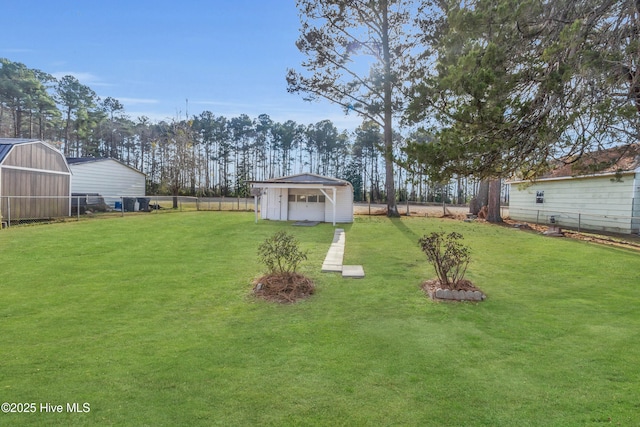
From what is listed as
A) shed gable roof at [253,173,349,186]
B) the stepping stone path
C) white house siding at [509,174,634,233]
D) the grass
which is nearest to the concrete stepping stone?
the stepping stone path

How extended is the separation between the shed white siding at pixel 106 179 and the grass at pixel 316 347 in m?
15.8

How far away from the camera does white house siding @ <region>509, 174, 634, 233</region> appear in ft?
44.8

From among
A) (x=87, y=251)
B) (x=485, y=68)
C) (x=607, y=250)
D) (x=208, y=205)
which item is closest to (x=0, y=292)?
(x=87, y=251)

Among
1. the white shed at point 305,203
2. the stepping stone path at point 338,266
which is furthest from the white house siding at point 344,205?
the stepping stone path at point 338,266

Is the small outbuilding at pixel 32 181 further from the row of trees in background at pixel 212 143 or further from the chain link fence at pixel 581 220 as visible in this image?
the chain link fence at pixel 581 220

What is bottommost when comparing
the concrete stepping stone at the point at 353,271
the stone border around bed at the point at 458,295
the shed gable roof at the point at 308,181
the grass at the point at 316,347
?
the grass at the point at 316,347

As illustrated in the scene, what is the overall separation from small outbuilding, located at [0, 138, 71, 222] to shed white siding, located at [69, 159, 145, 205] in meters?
3.31

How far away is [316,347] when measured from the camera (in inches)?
152

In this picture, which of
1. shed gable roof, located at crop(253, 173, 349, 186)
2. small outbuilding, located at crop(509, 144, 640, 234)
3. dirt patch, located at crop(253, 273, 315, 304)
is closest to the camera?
dirt patch, located at crop(253, 273, 315, 304)

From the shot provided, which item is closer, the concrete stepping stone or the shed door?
the concrete stepping stone

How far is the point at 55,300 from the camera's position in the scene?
523 centimetres

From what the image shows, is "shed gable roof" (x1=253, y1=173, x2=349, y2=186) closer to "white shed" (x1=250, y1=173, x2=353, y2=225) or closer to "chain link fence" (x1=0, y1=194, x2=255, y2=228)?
"white shed" (x1=250, y1=173, x2=353, y2=225)

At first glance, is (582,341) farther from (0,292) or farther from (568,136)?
(0,292)

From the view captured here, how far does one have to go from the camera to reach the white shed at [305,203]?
18.5m
